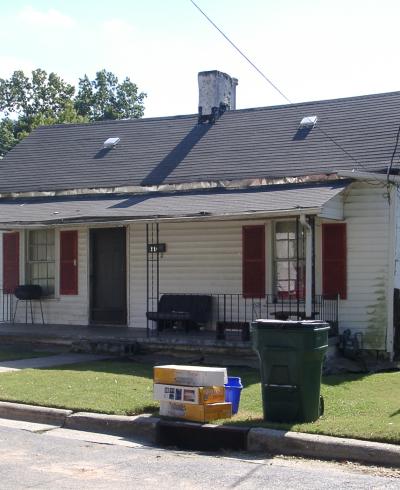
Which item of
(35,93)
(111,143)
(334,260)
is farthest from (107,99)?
(334,260)

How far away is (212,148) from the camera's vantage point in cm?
1755

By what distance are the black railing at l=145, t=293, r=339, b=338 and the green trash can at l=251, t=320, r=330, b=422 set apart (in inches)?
175

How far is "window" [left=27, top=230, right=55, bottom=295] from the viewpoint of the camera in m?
17.5

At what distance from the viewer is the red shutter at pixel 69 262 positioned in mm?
17000

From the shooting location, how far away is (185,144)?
1825cm

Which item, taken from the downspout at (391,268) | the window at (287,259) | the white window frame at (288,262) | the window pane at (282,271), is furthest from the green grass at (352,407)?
the window pane at (282,271)

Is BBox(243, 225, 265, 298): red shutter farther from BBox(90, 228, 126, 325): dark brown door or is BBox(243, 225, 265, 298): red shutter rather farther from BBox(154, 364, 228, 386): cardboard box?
BBox(154, 364, 228, 386): cardboard box

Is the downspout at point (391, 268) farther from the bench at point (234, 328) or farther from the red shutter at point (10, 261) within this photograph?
the red shutter at point (10, 261)

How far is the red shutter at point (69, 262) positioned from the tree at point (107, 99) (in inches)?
1427

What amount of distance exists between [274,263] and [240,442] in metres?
7.05

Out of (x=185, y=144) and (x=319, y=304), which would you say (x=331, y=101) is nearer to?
(x=185, y=144)

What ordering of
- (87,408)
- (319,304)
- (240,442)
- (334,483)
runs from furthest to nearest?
(319,304)
(87,408)
(240,442)
(334,483)

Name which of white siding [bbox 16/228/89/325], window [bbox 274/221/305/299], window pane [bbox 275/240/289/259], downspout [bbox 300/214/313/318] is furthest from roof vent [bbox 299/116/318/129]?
white siding [bbox 16/228/89/325]

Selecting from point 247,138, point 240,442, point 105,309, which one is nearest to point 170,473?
point 240,442
